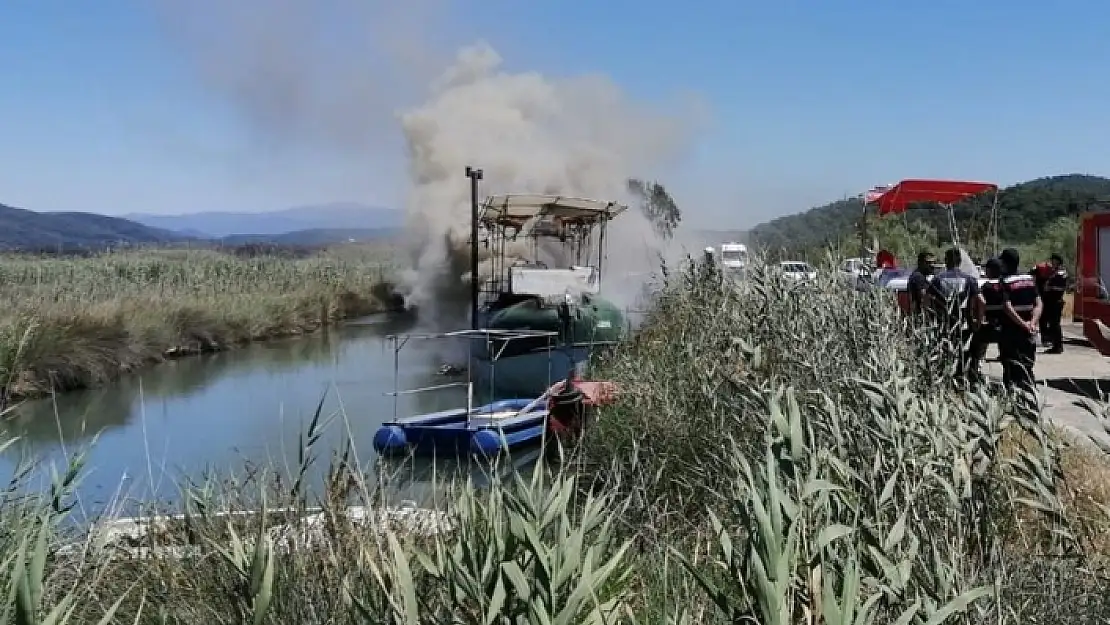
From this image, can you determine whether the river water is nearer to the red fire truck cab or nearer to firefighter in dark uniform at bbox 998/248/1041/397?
firefighter in dark uniform at bbox 998/248/1041/397

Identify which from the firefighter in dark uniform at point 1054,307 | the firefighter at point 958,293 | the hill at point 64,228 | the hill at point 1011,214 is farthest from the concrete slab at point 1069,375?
the hill at point 64,228

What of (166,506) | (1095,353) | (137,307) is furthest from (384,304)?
(166,506)

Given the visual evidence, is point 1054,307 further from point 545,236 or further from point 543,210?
point 545,236

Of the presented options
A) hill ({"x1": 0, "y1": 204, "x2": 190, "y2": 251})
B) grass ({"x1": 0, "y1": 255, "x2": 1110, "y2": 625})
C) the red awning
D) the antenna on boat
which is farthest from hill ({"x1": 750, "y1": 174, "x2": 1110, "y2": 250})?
hill ({"x1": 0, "y1": 204, "x2": 190, "y2": 251})

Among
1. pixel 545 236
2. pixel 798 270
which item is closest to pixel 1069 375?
pixel 798 270

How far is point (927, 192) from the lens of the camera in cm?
2148

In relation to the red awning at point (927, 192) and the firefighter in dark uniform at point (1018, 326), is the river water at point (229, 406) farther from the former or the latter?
the red awning at point (927, 192)

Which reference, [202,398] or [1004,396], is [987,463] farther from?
[202,398]

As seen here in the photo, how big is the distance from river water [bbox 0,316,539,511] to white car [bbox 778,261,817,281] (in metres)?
3.86

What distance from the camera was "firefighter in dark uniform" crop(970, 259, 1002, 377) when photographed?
987 centimetres

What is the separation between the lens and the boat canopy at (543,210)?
22938 mm

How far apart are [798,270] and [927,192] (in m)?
13.5

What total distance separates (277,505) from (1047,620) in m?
3.03

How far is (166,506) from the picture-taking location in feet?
19.7
